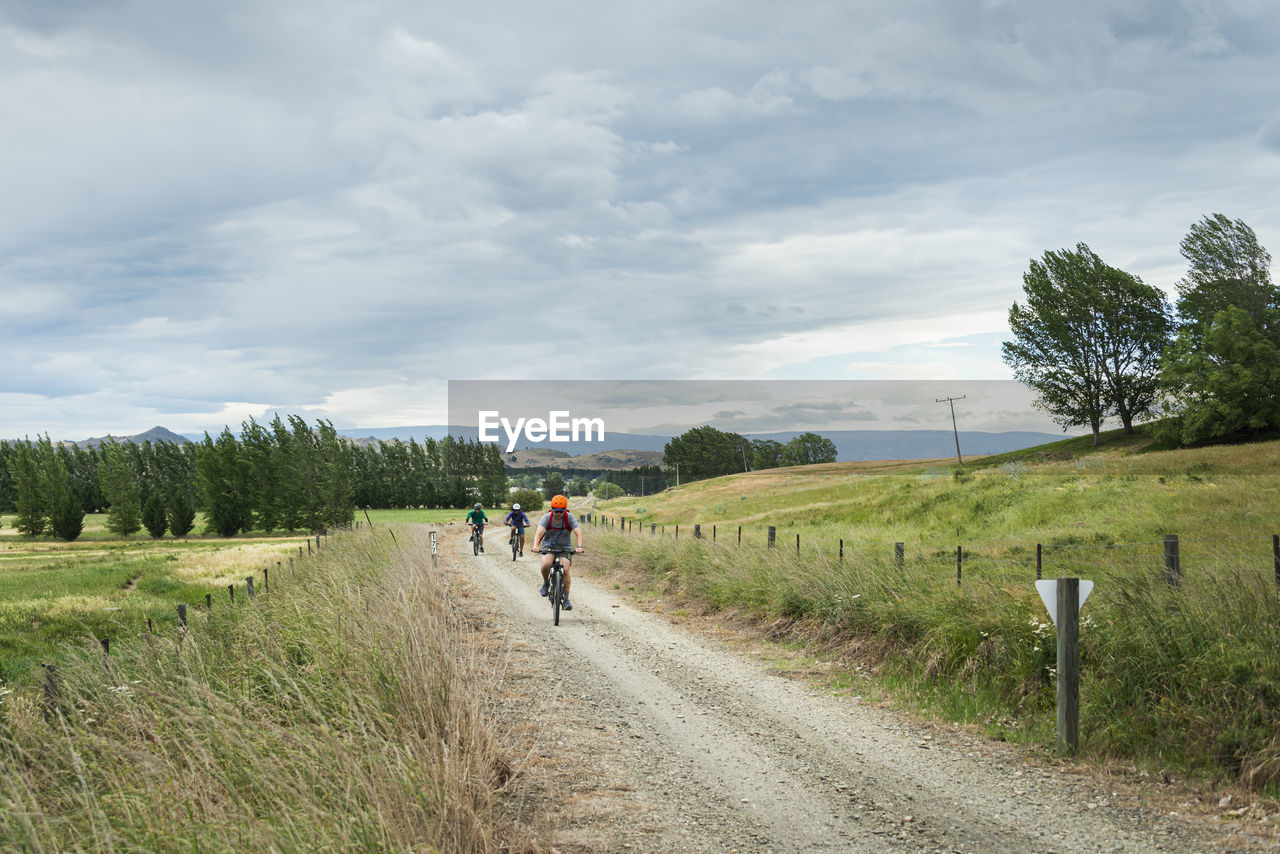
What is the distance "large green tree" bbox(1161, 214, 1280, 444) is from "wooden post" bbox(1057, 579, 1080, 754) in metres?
64.0

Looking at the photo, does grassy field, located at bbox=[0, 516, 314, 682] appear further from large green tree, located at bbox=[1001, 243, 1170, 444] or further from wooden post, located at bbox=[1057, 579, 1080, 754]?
large green tree, located at bbox=[1001, 243, 1170, 444]

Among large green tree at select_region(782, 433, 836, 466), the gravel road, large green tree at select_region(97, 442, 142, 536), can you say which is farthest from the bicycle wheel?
large green tree at select_region(782, 433, 836, 466)

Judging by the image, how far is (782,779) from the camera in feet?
19.2

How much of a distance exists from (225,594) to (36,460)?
115m

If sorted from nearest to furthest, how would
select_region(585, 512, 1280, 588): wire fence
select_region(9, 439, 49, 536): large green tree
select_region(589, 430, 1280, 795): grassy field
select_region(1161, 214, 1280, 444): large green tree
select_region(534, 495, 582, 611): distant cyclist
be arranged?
select_region(589, 430, 1280, 795): grassy field, select_region(585, 512, 1280, 588): wire fence, select_region(534, 495, 582, 611): distant cyclist, select_region(1161, 214, 1280, 444): large green tree, select_region(9, 439, 49, 536): large green tree

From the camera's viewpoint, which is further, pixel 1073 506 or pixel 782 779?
pixel 1073 506

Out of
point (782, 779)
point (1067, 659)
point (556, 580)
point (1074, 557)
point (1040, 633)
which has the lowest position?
point (1074, 557)

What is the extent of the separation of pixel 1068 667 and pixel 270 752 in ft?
19.7

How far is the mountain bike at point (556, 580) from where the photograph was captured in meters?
13.4

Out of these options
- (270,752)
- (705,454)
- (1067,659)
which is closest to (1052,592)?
(1067,659)

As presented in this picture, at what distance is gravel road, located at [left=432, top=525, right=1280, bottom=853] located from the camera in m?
4.80

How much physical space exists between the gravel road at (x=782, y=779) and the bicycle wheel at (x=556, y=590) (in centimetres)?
360

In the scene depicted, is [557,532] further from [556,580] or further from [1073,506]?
[1073,506]

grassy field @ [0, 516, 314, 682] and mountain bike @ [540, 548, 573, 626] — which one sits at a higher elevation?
mountain bike @ [540, 548, 573, 626]
